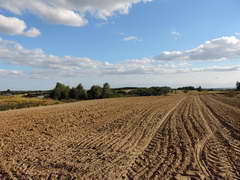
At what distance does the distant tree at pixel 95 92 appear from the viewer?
234 feet

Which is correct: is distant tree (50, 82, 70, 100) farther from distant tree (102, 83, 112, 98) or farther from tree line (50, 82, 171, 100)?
distant tree (102, 83, 112, 98)

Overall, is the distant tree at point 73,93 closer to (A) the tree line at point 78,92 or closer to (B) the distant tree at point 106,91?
(A) the tree line at point 78,92

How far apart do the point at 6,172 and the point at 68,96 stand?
6906 centimetres

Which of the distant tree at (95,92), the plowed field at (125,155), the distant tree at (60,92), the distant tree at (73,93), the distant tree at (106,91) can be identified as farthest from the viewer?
the distant tree at (106,91)

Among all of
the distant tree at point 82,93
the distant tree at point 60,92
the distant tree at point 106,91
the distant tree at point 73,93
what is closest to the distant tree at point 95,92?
the distant tree at point 106,91

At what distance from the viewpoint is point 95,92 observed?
235 ft

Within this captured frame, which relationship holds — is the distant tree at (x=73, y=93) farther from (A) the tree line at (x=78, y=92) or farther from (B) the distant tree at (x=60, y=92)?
(B) the distant tree at (x=60, y=92)

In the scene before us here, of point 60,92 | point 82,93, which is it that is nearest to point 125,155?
point 82,93

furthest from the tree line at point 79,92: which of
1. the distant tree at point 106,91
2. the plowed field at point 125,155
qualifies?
the plowed field at point 125,155

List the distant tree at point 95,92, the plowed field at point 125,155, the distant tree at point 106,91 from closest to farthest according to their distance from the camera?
the plowed field at point 125,155
the distant tree at point 95,92
the distant tree at point 106,91

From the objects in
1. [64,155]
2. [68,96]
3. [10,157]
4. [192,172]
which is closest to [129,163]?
[192,172]

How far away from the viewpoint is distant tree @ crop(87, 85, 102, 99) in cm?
7119

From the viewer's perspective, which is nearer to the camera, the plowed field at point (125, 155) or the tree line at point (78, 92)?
the plowed field at point (125, 155)

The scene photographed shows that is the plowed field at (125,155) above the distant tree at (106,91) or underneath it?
underneath
